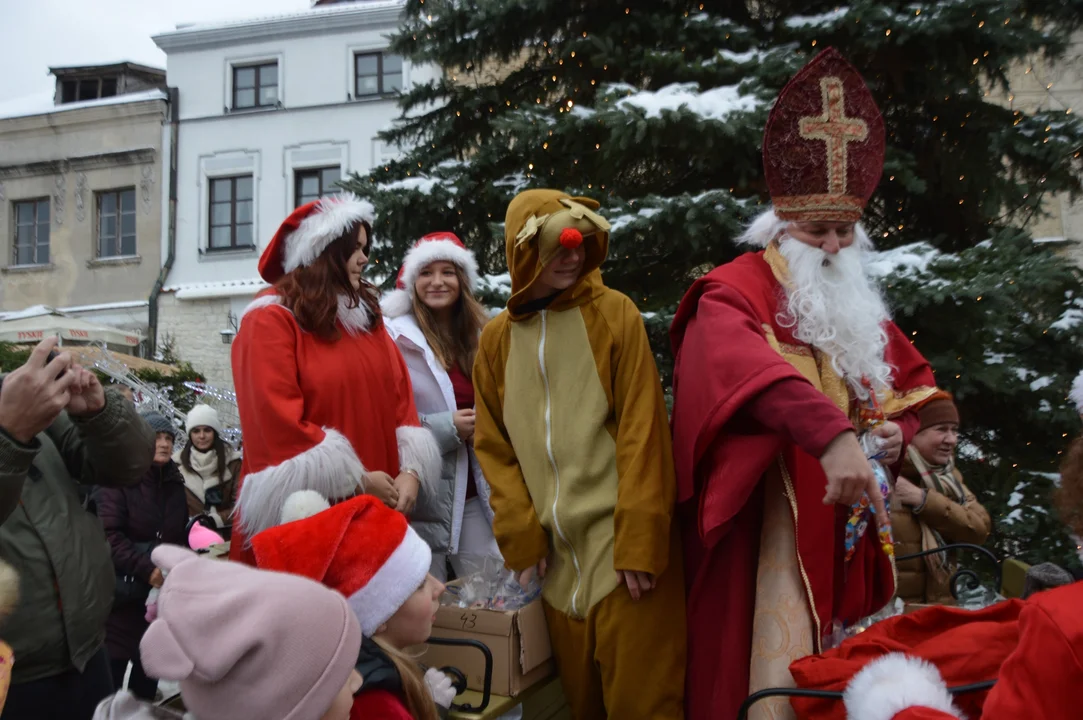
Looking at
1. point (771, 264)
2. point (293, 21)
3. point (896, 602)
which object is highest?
point (293, 21)

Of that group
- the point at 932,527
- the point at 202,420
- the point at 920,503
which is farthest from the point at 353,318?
the point at 202,420

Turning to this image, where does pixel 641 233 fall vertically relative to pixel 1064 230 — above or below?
below

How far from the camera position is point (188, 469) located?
638cm

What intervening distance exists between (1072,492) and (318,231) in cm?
253

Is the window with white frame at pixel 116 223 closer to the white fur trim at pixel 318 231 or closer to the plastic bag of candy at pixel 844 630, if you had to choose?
the white fur trim at pixel 318 231

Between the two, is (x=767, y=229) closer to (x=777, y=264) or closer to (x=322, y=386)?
(x=777, y=264)

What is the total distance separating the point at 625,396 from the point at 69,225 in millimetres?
21613

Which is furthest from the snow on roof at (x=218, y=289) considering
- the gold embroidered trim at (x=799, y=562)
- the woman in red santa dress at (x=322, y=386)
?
the gold embroidered trim at (x=799, y=562)

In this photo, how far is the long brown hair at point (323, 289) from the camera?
3133 mm

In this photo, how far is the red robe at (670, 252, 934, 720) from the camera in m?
2.37

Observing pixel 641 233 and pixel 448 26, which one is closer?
pixel 641 233

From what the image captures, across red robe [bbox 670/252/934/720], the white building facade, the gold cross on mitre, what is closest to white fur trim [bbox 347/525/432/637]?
red robe [bbox 670/252/934/720]

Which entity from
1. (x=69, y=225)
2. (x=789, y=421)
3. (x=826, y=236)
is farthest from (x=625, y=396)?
(x=69, y=225)

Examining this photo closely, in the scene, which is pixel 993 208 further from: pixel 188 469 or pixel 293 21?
pixel 293 21
